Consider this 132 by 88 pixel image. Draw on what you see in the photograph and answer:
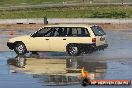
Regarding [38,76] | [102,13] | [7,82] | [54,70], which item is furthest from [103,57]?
[102,13]

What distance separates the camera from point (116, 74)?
62.0ft

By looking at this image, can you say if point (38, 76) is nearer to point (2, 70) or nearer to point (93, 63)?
point (2, 70)

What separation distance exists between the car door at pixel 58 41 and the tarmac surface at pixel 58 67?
0.48 metres

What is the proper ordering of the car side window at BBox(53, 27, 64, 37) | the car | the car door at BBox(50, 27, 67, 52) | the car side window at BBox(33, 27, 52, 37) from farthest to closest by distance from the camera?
the car side window at BBox(33, 27, 52, 37), the car side window at BBox(53, 27, 64, 37), the car door at BBox(50, 27, 67, 52), the car

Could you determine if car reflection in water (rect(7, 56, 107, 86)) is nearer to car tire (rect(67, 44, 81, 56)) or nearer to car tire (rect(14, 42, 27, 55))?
car tire (rect(67, 44, 81, 56))

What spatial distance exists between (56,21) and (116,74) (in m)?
34.2

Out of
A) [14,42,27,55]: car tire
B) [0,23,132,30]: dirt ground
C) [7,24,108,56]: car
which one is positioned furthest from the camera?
[0,23,132,30]: dirt ground

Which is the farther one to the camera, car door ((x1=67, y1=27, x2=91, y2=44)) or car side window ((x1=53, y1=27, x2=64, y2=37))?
car side window ((x1=53, y1=27, x2=64, y2=37))

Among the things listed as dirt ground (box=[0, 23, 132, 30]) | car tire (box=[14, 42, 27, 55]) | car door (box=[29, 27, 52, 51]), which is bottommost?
dirt ground (box=[0, 23, 132, 30])

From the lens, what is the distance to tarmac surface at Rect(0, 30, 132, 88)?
56.0ft

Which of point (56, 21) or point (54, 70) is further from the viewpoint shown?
point (56, 21)

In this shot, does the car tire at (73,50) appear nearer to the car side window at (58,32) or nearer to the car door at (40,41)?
the car side window at (58,32)

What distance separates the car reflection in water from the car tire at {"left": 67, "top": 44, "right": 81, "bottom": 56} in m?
1.00

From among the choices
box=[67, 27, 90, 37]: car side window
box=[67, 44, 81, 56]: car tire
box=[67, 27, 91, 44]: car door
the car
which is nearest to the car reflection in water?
box=[67, 44, 81, 56]: car tire
